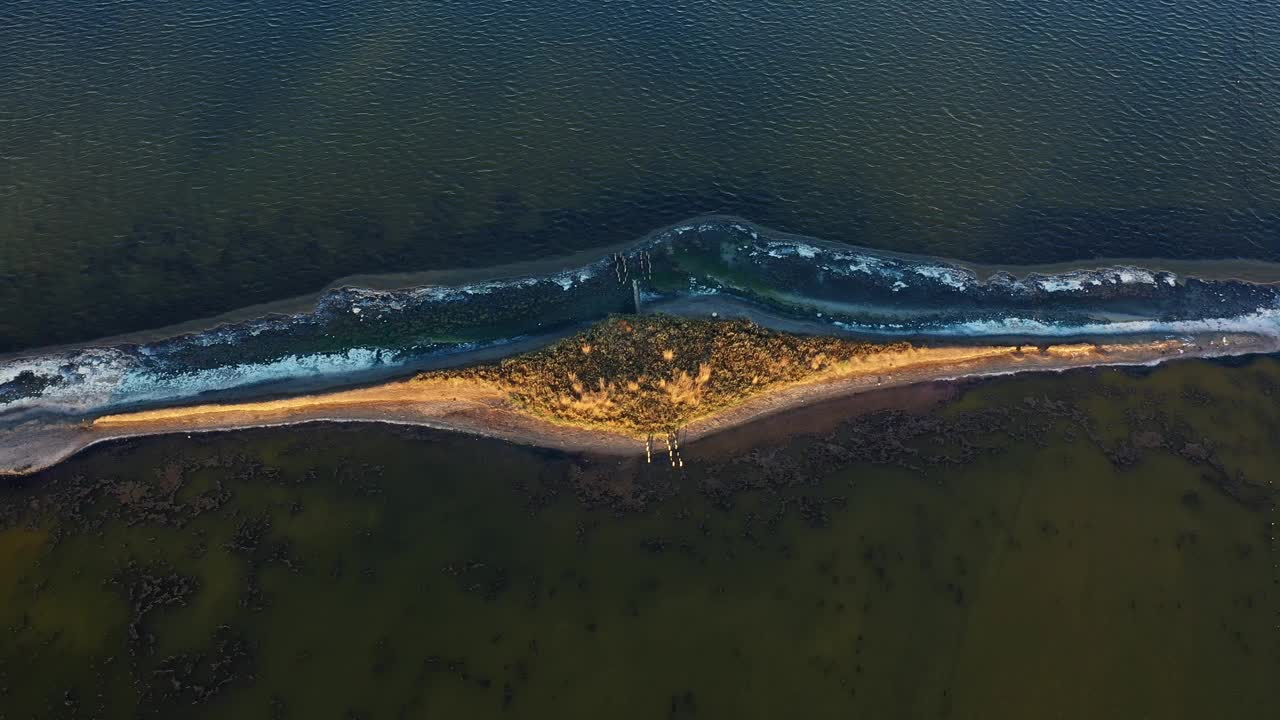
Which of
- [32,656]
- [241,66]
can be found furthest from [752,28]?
[32,656]

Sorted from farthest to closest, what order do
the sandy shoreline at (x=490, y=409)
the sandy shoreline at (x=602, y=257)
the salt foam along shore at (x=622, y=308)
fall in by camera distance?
the sandy shoreline at (x=602, y=257) → the salt foam along shore at (x=622, y=308) → the sandy shoreline at (x=490, y=409)

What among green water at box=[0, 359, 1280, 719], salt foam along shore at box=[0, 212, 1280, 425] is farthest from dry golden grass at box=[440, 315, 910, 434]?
green water at box=[0, 359, 1280, 719]

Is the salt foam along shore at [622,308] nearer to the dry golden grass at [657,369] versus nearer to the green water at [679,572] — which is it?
the dry golden grass at [657,369]

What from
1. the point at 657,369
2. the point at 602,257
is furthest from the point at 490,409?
the point at 602,257

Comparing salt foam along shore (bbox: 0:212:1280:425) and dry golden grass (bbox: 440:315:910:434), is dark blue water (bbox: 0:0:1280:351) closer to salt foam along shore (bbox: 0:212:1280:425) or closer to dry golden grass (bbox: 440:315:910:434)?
salt foam along shore (bbox: 0:212:1280:425)

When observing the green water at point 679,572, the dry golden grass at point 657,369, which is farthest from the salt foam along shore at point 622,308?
the green water at point 679,572

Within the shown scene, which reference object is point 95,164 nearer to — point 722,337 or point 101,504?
point 101,504

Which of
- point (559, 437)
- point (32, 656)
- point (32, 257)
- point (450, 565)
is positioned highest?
point (32, 257)
